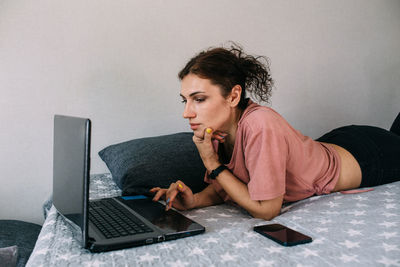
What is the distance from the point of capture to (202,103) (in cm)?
123

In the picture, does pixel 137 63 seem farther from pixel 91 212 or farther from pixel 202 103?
pixel 91 212

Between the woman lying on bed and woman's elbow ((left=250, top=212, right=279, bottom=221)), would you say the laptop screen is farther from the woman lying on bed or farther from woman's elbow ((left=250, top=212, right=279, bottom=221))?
woman's elbow ((left=250, top=212, right=279, bottom=221))

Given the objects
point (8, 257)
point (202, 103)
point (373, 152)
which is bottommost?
point (8, 257)

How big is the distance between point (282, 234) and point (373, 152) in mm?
819

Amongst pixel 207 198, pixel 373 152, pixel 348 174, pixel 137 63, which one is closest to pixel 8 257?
pixel 207 198

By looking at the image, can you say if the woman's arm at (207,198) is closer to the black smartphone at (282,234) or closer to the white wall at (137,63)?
the black smartphone at (282,234)

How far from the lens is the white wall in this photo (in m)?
1.65

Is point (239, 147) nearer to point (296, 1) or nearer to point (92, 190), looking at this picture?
point (92, 190)

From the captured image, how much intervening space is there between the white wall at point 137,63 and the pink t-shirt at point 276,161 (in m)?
0.66

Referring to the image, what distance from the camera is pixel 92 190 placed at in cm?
144

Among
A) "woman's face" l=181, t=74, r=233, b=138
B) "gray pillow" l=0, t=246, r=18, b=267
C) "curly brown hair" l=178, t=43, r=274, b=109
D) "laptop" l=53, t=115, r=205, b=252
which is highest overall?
"curly brown hair" l=178, t=43, r=274, b=109

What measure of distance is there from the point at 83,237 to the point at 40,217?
1.03m

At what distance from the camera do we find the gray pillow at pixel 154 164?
4.50 feet

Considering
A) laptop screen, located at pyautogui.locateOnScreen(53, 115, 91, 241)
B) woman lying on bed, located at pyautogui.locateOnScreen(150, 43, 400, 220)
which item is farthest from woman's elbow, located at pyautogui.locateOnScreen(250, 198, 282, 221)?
laptop screen, located at pyautogui.locateOnScreen(53, 115, 91, 241)
